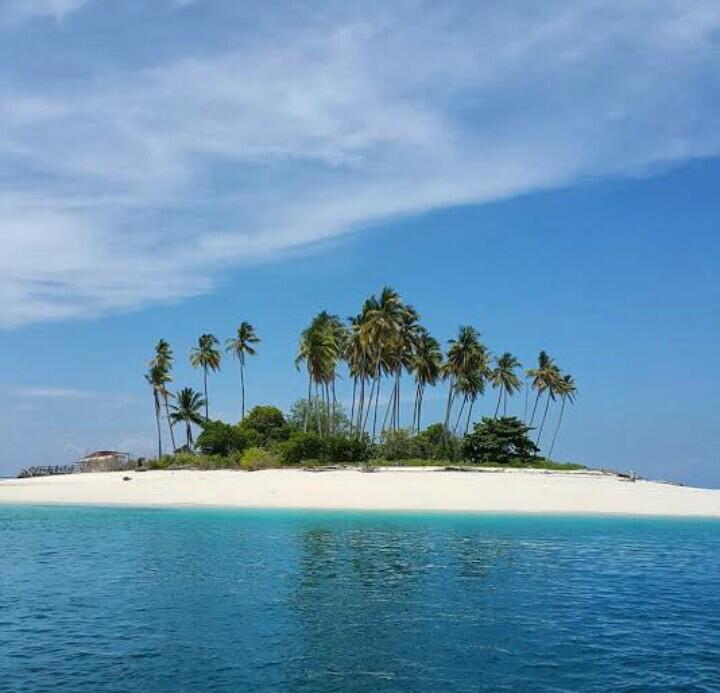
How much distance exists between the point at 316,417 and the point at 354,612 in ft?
262

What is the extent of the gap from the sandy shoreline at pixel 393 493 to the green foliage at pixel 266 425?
81.2 ft

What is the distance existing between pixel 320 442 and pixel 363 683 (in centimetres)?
5529

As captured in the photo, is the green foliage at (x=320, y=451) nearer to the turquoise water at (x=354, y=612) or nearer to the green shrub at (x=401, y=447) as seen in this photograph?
the green shrub at (x=401, y=447)

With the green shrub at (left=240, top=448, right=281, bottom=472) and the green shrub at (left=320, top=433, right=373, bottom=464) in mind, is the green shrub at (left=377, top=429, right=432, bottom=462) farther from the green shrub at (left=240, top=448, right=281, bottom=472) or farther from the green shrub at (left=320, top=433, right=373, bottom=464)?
the green shrub at (left=240, top=448, right=281, bottom=472)

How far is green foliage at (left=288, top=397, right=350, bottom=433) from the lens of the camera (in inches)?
3777

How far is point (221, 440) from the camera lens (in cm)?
7369

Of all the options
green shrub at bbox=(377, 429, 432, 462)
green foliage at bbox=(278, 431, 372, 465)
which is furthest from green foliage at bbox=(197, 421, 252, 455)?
green shrub at bbox=(377, 429, 432, 462)

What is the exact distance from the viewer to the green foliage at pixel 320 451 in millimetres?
66119

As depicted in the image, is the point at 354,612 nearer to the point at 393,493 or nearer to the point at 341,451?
the point at 393,493

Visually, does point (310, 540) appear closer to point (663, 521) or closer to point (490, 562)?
point (490, 562)

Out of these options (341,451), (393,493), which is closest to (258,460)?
(341,451)

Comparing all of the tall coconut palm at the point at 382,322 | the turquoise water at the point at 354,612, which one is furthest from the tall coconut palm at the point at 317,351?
the turquoise water at the point at 354,612

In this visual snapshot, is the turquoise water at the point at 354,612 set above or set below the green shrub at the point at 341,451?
below

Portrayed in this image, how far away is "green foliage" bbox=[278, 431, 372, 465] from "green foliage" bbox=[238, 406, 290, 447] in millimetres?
14496
